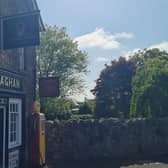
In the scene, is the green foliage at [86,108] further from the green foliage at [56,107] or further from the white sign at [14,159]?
the white sign at [14,159]

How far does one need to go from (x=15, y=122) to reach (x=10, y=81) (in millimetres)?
1758

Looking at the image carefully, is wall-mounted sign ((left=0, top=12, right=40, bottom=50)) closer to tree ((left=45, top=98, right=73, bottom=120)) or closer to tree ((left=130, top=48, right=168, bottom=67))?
tree ((left=45, top=98, right=73, bottom=120))

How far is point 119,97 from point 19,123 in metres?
29.9

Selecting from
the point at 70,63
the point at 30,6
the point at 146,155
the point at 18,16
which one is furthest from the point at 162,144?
the point at 70,63

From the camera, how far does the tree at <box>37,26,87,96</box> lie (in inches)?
1331

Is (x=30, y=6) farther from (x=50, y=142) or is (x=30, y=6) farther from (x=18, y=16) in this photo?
(x=50, y=142)

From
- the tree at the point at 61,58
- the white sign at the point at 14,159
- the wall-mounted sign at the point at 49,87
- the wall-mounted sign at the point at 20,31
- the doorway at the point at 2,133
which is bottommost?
the white sign at the point at 14,159

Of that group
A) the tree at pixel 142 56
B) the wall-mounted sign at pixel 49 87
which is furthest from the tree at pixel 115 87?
the wall-mounted sign at pixel 49 87

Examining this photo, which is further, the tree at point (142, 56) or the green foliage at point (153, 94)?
the tree at point (142, 56)

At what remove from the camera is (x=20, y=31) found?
10969 millimetres

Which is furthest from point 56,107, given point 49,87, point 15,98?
point 15,98

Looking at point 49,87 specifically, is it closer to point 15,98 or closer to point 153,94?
point 15,98

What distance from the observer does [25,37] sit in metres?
10.9

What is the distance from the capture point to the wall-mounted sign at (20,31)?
35.8 feet
